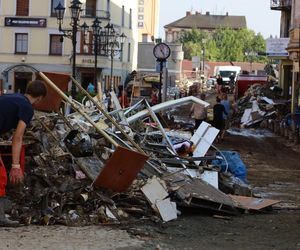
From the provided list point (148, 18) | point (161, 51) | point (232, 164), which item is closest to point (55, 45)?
point (161, 51)

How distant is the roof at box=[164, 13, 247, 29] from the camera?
162 metres

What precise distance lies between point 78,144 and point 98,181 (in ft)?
4.05

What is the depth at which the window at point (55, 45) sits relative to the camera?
57.2 meters

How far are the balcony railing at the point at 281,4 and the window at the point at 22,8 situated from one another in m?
19.8

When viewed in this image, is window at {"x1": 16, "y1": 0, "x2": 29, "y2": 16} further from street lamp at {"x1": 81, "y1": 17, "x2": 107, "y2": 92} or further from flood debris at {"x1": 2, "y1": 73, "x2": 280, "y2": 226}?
flood debris at {"x1": 2, "y1": 73, "x2": 280, "y2": 226}

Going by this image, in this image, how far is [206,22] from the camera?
165m

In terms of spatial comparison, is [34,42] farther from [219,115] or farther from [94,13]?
[219,115]

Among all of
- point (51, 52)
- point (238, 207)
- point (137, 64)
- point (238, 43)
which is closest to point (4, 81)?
point (51, 52)

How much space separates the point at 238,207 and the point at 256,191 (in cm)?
275

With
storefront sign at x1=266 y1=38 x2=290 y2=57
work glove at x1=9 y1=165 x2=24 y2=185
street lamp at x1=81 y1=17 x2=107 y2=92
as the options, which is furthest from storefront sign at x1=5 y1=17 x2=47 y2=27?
work glove at x1=9 y1=165 x2=24 y2=185

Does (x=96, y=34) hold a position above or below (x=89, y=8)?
below

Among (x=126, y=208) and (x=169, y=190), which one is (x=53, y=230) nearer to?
(x=126, y=208)

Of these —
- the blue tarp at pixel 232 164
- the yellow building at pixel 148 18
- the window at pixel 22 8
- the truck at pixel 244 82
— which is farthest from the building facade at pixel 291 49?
the yellow building at pixel 148 18

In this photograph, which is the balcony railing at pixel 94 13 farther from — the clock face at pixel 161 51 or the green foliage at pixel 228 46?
the green foliage at pixel 228 46
